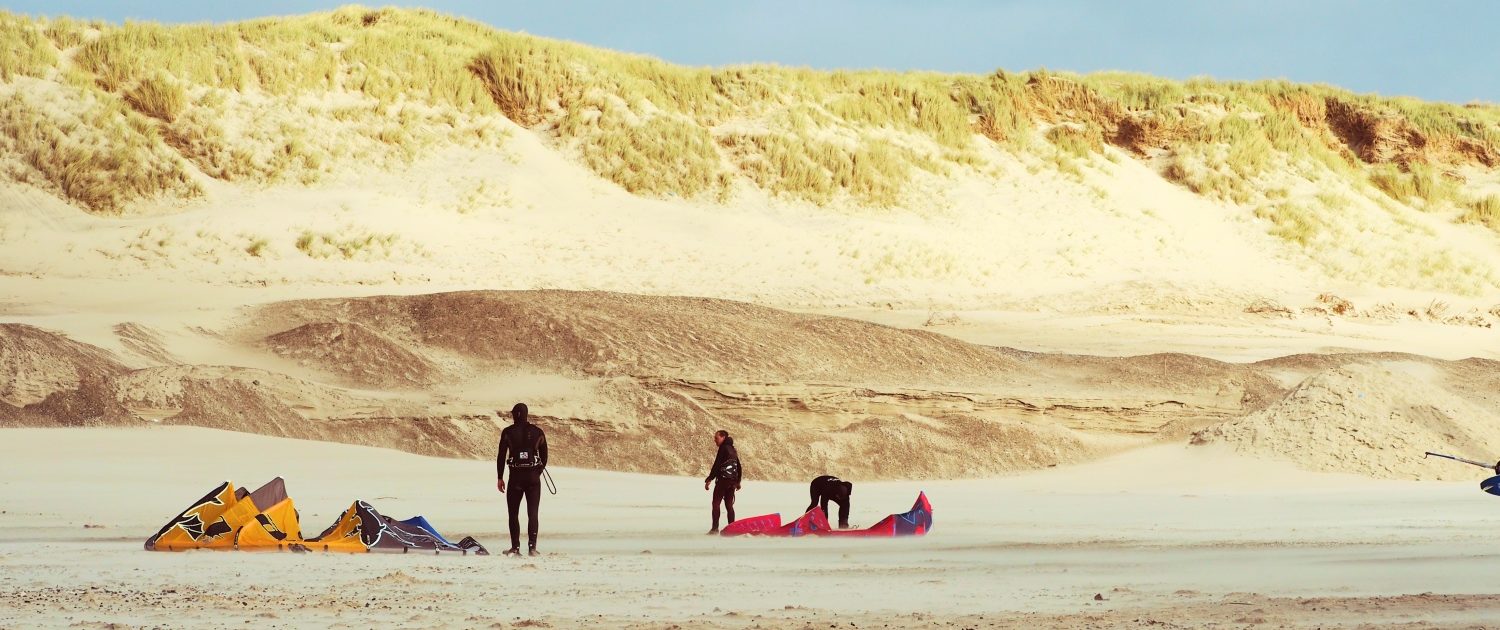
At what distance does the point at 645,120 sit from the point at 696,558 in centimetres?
3323

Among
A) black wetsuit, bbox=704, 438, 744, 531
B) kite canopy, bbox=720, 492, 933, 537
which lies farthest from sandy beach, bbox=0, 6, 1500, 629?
black wetsuit, bbox=704, 438, 744, 531

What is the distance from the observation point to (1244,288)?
40594 millimetres

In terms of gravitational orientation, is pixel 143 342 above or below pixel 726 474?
above

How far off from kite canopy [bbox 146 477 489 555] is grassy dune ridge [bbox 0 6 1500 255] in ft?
89.9

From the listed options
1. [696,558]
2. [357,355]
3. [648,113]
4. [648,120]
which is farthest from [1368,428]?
[648,113]

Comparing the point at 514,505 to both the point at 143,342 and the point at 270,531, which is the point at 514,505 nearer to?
the point at 270,531

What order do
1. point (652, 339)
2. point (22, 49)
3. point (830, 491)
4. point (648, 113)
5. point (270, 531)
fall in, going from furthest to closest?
1. point (648, 113)
2. point (22, 49)
3. point (652, 339)
4. point (830, 491)
5. point (270, 531)

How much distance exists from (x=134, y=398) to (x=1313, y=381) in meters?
14.5

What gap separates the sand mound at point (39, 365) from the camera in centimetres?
2002

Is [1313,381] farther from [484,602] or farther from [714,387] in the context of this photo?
[484,602]

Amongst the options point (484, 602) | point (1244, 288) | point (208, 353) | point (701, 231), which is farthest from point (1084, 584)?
point (1244, 288)

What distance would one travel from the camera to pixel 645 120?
42.8 m

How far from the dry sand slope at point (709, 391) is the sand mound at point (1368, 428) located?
0.04m

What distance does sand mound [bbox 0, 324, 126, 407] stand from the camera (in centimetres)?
2002
